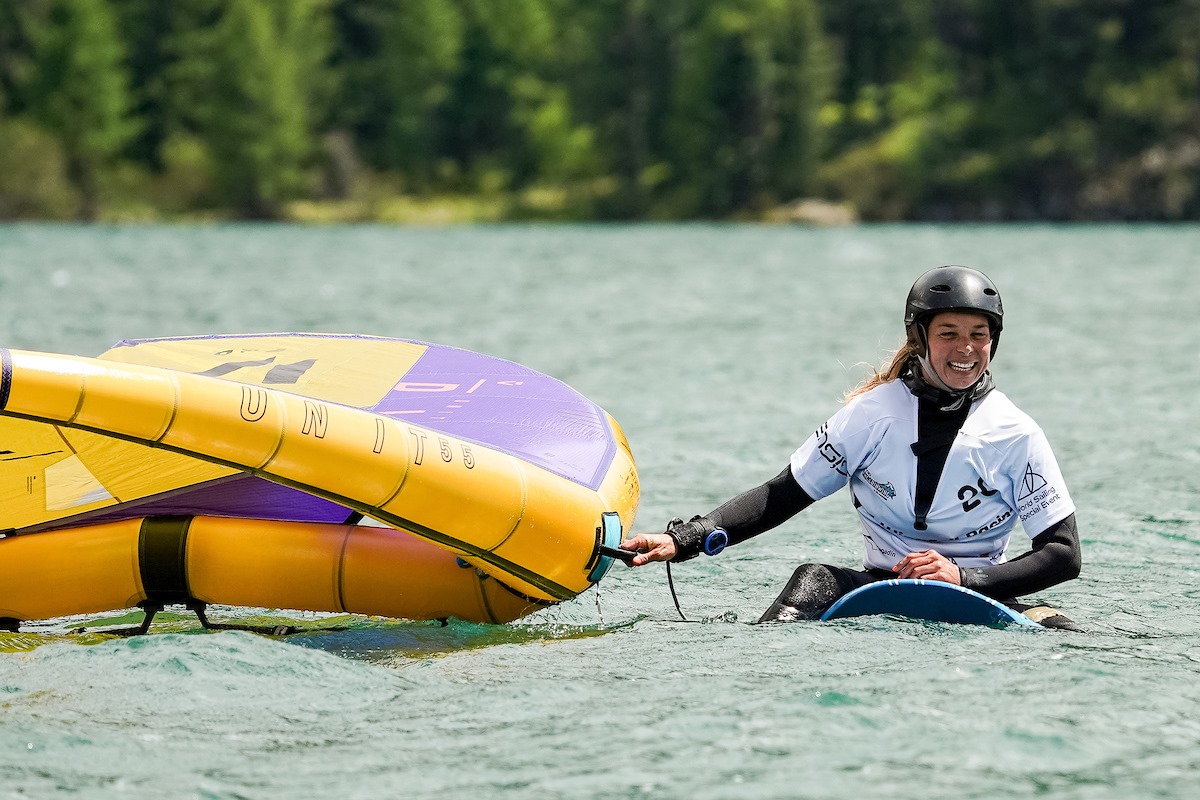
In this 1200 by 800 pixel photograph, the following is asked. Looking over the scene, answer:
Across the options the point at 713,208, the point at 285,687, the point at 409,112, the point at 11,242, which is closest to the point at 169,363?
the point at 285,687

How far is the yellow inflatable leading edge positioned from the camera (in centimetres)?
543

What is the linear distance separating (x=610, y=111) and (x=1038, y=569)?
72.1 m

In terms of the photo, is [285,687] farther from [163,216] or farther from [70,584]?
[163,216]

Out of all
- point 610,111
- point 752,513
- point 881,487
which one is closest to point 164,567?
point 752,513

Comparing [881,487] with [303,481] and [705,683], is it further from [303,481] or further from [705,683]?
[303,481]

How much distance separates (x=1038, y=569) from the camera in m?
5.34

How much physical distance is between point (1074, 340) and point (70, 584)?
13830mm

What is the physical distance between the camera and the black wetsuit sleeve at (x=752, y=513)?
5566mm

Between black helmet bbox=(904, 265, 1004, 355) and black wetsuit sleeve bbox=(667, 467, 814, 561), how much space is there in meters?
0.73

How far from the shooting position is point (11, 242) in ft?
154

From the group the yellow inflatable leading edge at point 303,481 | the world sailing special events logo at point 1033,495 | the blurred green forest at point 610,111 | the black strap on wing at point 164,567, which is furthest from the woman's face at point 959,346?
the blurred green forest at point 610,111

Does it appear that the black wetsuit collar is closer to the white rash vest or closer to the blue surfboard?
the white rash vest

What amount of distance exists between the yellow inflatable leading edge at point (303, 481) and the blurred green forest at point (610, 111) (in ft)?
191

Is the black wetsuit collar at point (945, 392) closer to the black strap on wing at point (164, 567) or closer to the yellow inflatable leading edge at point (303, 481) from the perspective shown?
Result: the yellow inflatable leading edge at point (303, 481)
